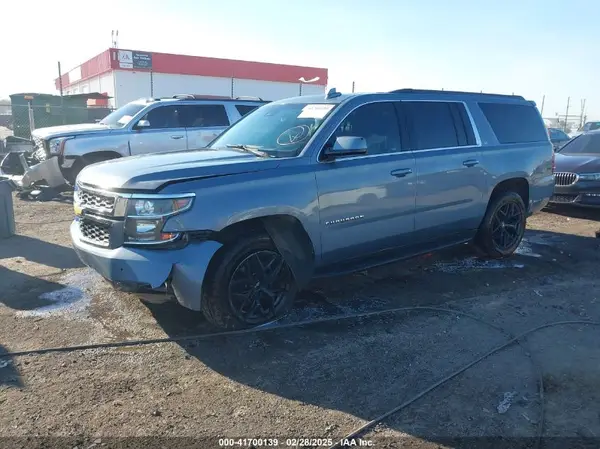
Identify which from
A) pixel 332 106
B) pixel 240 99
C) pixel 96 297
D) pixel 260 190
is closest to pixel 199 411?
pixel 260 190

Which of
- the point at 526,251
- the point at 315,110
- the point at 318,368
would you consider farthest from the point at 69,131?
the point at 526,251

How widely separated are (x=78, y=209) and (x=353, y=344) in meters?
2.51

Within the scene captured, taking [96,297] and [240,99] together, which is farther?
[240,99]

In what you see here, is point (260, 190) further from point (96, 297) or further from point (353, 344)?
point (96, 297)

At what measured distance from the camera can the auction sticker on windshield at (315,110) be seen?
4.62 metres

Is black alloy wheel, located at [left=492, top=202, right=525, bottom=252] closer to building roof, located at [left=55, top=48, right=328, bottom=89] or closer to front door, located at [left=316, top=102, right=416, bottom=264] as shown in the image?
front door, located at [left=316, top=102, right=416, bottom=264]

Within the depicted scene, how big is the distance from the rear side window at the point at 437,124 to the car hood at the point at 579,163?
14.1 ft

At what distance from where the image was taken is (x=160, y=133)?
9906 mm

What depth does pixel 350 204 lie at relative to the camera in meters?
4.46

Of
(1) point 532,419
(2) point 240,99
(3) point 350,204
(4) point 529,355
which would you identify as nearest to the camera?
(1) point 532,419

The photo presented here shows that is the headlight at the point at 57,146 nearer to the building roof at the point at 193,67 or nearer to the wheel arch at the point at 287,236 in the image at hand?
the wheel arch at the point at 287,236

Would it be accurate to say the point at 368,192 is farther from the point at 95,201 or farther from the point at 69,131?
the point at 69,131

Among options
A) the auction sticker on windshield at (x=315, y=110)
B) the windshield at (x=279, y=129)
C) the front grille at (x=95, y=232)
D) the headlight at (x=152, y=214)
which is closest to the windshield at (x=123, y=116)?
the windshield at (x=279, y=129)

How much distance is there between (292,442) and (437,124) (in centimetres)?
378
